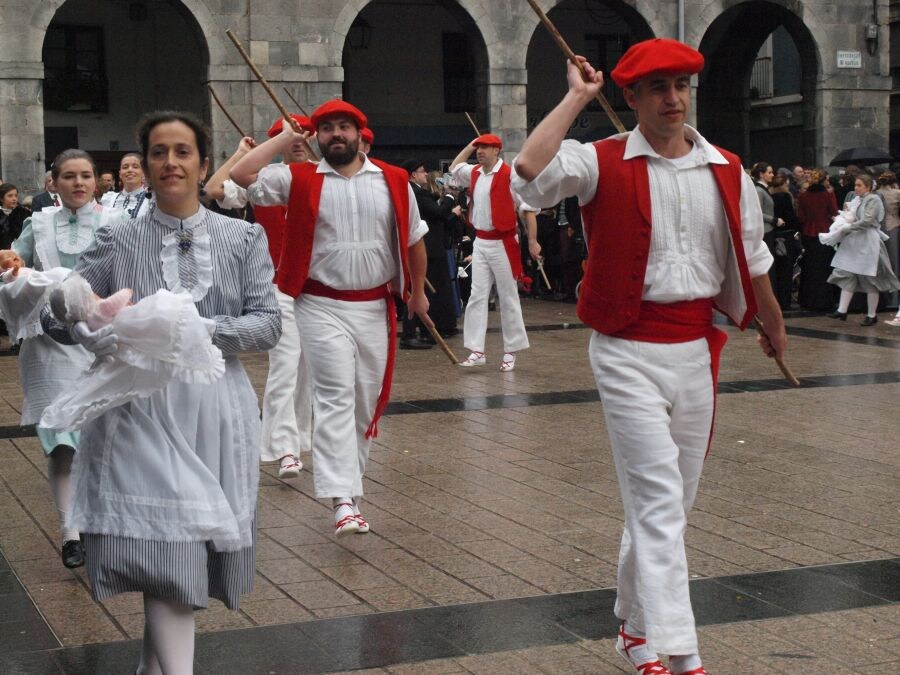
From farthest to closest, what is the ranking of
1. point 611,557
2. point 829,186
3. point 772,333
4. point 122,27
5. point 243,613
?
point 122,27 → point 829,186 → point 611,557 → point 243,613 → point 772,333

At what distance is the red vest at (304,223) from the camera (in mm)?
7121

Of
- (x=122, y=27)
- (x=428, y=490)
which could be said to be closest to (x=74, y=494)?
(x=428, y=490)

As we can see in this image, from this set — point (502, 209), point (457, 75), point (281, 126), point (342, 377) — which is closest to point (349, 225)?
point (342, 377)

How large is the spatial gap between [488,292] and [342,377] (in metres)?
6.56

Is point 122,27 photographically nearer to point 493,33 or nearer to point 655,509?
point 493,33

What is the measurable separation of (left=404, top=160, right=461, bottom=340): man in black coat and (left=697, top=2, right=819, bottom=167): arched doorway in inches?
578

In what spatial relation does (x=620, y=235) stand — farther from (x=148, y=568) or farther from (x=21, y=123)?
(x=21, y=123)

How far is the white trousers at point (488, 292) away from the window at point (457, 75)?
2022cm

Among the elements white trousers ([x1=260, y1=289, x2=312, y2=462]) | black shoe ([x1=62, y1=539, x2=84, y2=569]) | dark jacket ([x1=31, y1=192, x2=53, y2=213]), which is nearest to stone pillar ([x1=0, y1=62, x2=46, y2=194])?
dark jacket ([x1=31, y1=192, x2=53, y2=213])

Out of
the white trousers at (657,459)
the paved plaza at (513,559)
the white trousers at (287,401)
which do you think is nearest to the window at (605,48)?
the paved plaza at (513,559)

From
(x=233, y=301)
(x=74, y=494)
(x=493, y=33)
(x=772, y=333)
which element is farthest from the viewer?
(x=493, y=33)

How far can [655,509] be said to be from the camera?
4473 mm

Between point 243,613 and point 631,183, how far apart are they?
2.20 meters

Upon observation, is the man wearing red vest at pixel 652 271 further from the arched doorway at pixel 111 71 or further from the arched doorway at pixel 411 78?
the arched doorway at pixel 411 78
